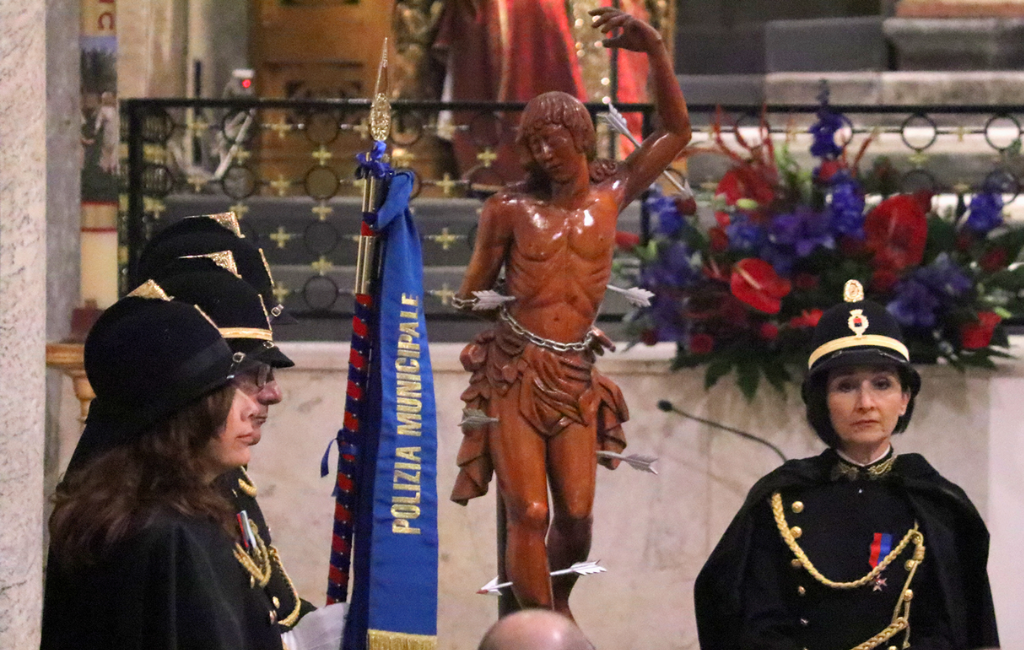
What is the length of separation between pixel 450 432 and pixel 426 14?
2684 mm

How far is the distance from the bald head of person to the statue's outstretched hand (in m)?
2.03

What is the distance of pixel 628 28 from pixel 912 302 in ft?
5.39

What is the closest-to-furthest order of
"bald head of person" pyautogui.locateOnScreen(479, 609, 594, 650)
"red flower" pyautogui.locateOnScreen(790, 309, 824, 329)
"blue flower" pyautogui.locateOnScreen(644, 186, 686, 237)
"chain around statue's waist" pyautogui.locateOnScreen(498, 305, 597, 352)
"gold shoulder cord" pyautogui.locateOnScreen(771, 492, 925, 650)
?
"bald head of person" pyautogui.locateOnScreen(479, 609, 594, 650)
"gold shoulder cord" pyautogui.locateOnScreen(771, 492, 925, 650)
"chain around statue's waist" pyautogui.locateOnScreen(498, 305, 597, 352)
"red flower" pyautogui.locateOnScreen(790, 309, 824, 329)
"blue flower" pyautogui.locateOnScreen(644, 186, 686, 237)

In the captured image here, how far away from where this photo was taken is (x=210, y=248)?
272 centimetres

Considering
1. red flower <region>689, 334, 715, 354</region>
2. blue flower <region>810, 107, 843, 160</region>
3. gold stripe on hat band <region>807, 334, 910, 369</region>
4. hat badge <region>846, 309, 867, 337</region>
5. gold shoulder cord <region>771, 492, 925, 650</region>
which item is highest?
blue flower <region>810, 107, 843, 160</region>

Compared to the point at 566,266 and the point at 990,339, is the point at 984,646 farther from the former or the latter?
the point at 990,339

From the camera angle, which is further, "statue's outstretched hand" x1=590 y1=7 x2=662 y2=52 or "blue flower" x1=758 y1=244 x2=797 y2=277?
"blue flower" x1=758 y1=244 x2=797 y2=277

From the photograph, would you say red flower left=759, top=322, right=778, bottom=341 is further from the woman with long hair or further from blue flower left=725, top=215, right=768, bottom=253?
the woman with long hair

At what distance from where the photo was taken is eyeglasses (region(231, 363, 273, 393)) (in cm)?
238

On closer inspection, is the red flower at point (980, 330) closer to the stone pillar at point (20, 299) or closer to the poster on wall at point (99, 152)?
the poster on wall at point (99, 152)

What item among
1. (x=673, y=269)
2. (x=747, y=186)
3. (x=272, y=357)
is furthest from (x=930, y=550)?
(x=747, y=186)

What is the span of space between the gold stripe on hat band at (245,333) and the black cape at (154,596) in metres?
0.33

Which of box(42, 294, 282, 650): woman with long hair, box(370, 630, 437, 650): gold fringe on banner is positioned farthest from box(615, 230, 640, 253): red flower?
box(42, 294, 282, 650): woman with long hair

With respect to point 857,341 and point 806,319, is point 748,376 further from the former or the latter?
point 857,341
